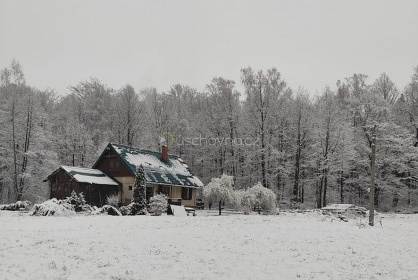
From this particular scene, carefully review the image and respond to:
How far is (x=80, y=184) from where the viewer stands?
35781 millimetres

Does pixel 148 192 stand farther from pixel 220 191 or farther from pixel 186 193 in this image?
pixel 220 191

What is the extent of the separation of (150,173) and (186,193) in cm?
645

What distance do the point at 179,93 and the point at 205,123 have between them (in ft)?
65.0

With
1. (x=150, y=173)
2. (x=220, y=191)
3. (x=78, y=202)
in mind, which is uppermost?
(x=150, y=173)

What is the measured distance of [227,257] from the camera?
12.4m

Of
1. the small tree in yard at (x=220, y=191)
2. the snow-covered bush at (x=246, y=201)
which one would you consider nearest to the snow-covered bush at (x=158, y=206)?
the small tree in yard at (x=220, y=191)

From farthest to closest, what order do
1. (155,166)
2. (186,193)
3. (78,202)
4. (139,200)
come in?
(186,193) < (155,166) < (78,202) < (139,200)

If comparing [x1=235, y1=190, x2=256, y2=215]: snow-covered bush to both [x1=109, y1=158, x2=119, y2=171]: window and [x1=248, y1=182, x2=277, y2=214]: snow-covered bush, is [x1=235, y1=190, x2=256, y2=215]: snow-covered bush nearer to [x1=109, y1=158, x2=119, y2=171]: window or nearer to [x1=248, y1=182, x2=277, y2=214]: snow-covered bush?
[x1=248, y1=182, x2=277, y2=214]: snow-covered bush

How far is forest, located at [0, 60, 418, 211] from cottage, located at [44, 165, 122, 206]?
6.00 metres

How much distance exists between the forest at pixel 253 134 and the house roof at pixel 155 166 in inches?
273

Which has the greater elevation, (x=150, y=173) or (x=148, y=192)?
(x=150, y=173)

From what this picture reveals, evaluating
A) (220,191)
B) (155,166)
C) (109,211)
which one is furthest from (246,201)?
(109,211)

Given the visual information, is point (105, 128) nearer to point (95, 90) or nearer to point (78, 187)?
point (95, 90)

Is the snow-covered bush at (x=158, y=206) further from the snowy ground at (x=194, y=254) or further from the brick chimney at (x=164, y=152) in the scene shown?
the brick chimney at (x=164, y=152)
